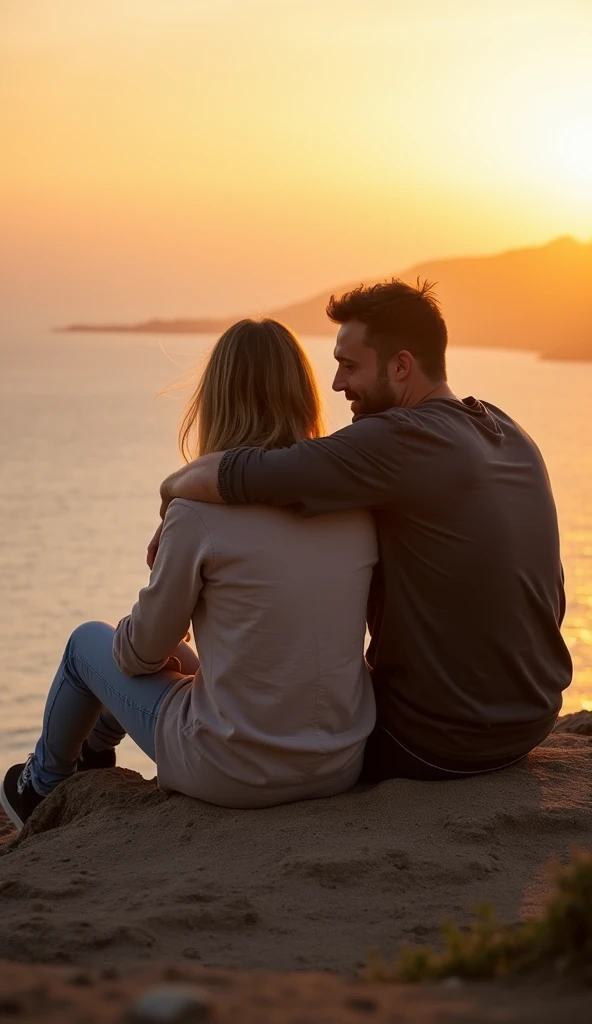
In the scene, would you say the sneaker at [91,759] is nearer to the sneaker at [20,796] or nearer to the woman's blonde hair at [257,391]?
the sneaker at [20,796]

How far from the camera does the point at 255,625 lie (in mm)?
3613

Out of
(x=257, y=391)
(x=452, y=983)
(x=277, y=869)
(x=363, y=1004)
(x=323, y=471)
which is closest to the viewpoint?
(x=363, y=1004)

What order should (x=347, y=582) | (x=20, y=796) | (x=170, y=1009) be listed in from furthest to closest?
(x=20, y=796), (x=347, y=582), (x=170, y=1009)

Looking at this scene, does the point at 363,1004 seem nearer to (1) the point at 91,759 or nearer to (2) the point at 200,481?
(2) the point at 200,481

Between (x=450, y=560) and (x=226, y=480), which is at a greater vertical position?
(x=226, y=480)

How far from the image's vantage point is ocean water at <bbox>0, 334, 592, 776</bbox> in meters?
9.93

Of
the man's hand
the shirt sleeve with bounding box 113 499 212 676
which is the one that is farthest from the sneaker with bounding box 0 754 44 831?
the man's hand

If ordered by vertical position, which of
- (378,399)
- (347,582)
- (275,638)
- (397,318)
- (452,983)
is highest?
(397,318)

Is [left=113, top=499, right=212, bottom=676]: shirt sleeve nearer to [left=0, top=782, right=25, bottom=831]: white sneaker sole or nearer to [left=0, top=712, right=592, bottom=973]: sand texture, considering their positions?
[left=0, top=712, right=592, bottom=973]: sand texture

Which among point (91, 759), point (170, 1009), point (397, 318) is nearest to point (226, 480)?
point (397, 318)

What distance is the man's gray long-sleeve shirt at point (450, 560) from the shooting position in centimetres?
359

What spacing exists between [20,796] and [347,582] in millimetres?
1549

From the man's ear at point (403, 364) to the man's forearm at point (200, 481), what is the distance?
64 cm

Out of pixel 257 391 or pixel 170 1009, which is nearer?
pixel 170 1009
